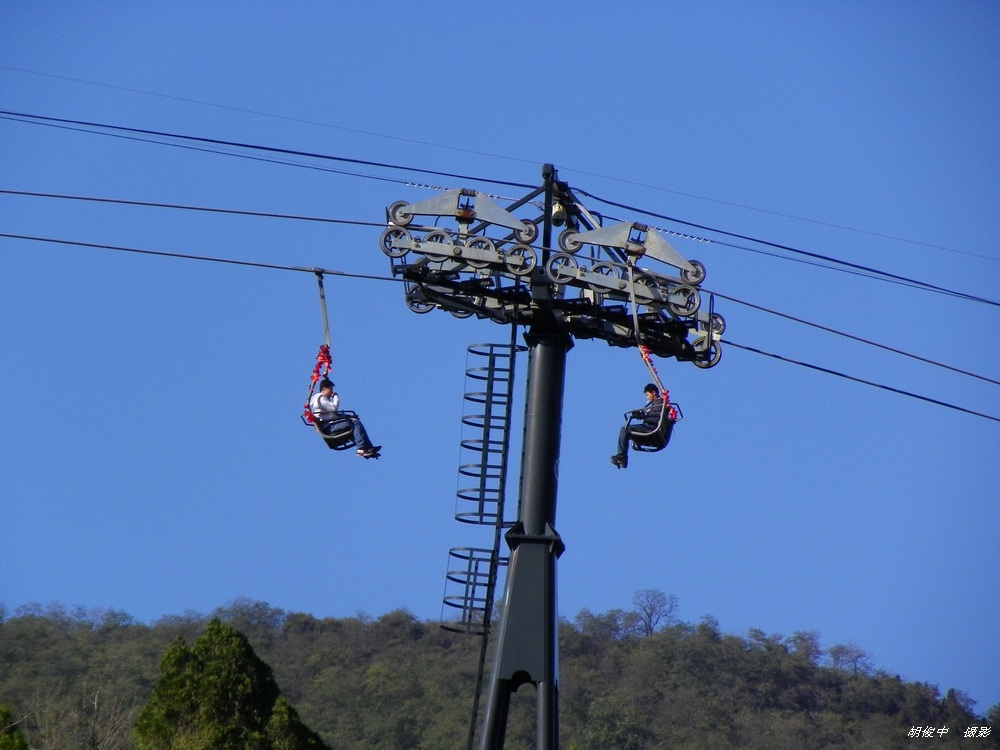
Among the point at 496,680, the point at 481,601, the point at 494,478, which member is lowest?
the point at 496,680

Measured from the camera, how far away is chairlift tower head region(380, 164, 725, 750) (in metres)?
14.5

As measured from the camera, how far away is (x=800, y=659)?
6606cm

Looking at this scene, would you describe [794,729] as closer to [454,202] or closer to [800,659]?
[800,659]

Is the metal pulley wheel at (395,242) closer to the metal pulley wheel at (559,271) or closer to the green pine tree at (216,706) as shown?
the metal pulley wheel at (559,271)

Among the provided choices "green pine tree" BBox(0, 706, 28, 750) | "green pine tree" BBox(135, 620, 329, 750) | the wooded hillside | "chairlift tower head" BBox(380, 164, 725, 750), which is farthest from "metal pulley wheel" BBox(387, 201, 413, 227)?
the wooded hillside

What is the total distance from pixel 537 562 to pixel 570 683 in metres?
43.8

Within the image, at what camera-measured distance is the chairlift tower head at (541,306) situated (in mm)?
14547

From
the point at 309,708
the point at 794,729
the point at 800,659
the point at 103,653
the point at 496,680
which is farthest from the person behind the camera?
the point at 800,659

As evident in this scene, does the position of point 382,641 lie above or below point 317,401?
above

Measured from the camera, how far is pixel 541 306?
15086 millimetres

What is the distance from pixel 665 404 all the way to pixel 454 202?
3.01 metres

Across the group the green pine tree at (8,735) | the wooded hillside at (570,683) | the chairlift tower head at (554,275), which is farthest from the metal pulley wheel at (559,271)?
the wooded hillside at (570,683)

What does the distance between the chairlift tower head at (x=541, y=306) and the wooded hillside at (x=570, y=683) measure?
29.8 m

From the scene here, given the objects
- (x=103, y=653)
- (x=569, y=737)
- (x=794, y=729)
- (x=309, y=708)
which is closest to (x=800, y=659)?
(x=794, y=729)
